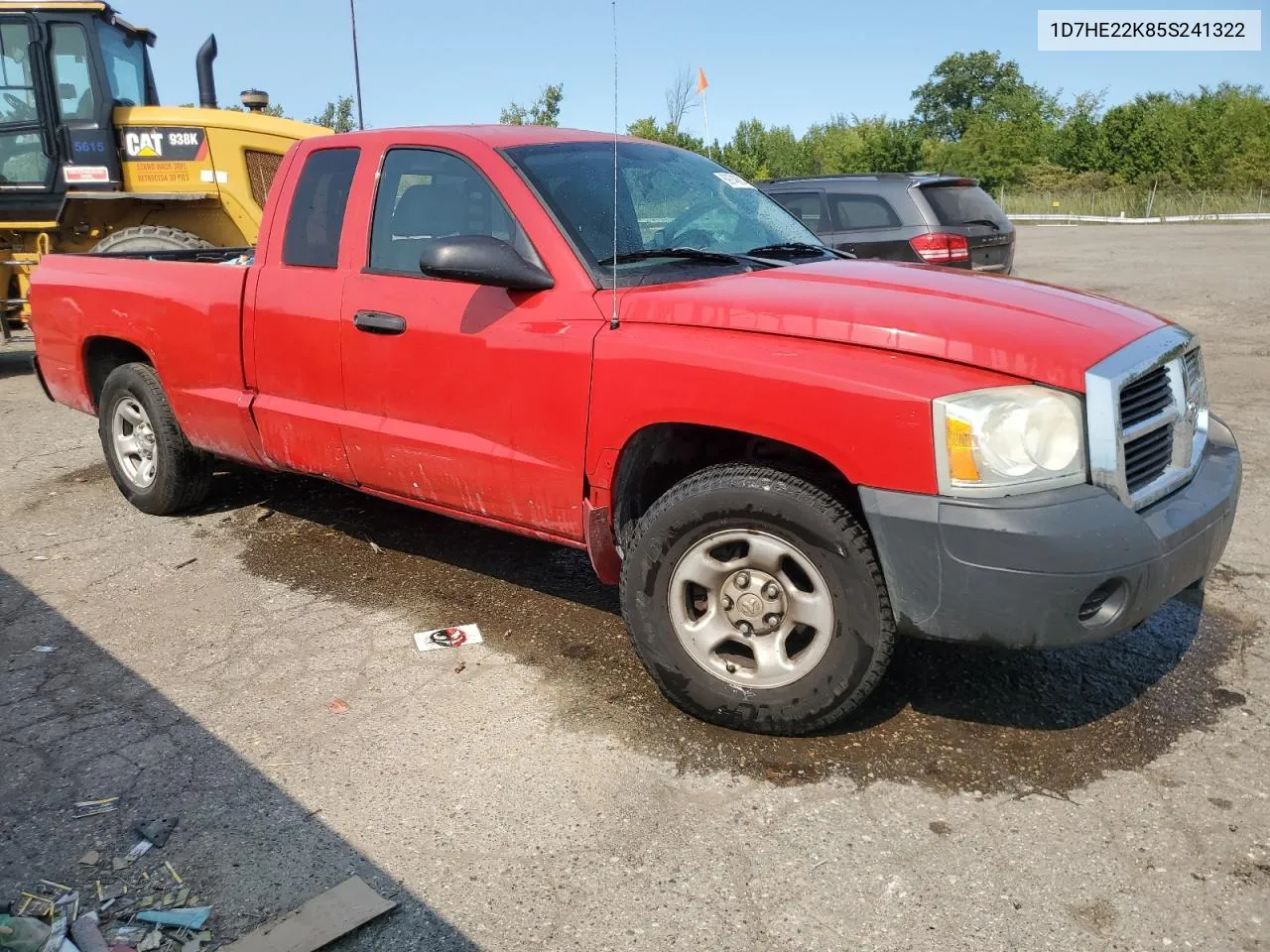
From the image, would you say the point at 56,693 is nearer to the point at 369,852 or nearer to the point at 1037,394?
the point at 369,852

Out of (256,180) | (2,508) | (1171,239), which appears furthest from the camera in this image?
(1171,239)

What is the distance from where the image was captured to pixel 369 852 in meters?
2.83

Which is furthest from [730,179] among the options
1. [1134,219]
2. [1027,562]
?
[1134,219]

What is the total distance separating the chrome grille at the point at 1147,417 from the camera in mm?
2902

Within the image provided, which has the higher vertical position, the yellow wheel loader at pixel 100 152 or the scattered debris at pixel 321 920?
the yellow wheel loader at pixel 100 152

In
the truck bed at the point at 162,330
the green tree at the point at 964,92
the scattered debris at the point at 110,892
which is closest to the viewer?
the scattered debris at the point at 110,892

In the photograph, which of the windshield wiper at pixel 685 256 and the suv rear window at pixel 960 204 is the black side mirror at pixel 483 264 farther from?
the suv rear window at pixel 960 204

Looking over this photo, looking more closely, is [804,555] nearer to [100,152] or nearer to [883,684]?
[883,684]

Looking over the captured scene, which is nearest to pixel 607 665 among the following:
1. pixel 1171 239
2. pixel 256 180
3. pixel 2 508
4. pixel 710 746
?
pixel 710 746

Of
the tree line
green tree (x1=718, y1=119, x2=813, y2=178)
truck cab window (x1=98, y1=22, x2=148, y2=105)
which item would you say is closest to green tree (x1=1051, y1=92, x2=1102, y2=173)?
the tree line

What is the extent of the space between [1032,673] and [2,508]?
5.45 m

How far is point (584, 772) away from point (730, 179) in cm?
273

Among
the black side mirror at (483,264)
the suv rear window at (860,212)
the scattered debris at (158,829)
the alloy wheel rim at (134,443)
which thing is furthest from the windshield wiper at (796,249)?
the suv rear window at (860,212)

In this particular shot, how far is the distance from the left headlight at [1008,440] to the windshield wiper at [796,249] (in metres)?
1.51
